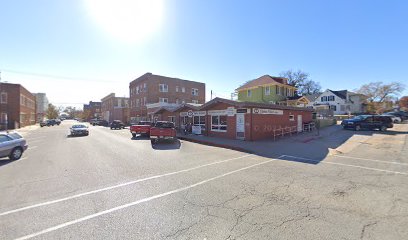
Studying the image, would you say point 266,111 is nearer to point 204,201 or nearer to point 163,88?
point 204,201

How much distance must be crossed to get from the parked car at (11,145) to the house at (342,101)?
199 feet

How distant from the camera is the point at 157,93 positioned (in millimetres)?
45500

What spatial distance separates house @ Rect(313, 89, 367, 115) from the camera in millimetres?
57812

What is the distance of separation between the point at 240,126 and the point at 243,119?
27.2 inches

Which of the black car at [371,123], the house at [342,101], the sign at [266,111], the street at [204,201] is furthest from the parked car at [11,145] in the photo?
the house at [342,101]

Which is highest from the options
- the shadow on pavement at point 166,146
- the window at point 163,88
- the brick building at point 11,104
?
the window at point 163,88

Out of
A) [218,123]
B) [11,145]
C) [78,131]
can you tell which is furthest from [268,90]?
[11,145]

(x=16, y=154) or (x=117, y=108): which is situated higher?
(x=117, y=108)

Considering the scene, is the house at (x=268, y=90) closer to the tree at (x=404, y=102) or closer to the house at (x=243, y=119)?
the house at (x=243, y=119)

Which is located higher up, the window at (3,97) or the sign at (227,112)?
the window at (3,97)

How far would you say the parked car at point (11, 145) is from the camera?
10.5 m

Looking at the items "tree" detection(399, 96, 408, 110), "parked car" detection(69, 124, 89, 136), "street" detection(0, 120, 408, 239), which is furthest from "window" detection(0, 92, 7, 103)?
"tree" detection(399, 96, 408, 110)

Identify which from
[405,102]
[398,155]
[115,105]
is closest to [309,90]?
[405,102]

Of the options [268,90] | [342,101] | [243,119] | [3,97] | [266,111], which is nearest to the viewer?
[243,119]
